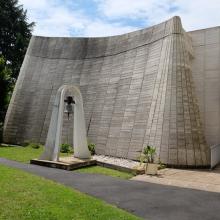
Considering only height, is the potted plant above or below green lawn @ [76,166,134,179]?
above

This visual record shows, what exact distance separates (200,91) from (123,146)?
573 centimetres

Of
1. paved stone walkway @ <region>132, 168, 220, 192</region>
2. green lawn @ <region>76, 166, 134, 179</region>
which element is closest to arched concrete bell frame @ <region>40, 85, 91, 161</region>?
green lawn @ <region>76, 166, 134, 179</region>

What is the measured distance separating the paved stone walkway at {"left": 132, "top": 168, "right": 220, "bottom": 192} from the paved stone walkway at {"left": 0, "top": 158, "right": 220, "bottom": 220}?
776 millimetres

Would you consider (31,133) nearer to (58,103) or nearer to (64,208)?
(58,103)

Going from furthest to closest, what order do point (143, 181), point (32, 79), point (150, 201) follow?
point (32, 79) → point (143, 181) → point (150, 201)

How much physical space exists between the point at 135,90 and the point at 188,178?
25.7ft

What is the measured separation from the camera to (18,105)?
1021 inches

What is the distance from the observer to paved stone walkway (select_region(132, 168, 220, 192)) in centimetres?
1180

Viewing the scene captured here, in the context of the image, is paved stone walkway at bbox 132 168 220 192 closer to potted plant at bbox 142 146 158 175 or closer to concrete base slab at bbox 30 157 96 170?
potted plant at bbox 142 146 158 175

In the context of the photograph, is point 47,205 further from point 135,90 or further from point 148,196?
point 135,90

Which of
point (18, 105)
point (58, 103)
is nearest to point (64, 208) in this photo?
point (58, 103)

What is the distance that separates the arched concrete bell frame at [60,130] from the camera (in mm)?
15812

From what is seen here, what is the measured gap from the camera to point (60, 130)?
1602cm

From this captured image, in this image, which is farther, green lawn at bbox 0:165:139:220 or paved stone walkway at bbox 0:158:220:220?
paved stone walkway at bbox 0:158:220:220
